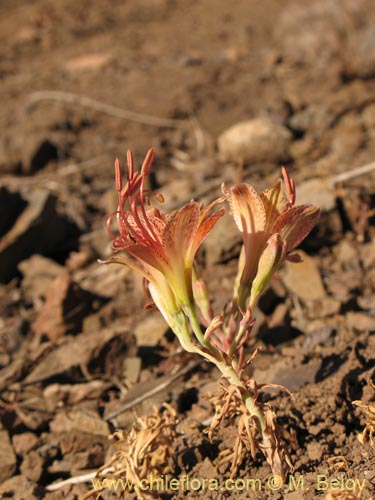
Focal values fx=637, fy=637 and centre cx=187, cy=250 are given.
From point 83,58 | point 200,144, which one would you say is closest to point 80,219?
point 200,144

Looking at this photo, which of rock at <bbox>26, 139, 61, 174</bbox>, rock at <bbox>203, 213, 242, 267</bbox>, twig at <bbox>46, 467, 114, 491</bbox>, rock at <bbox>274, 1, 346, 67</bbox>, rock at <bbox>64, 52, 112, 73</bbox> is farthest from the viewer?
rock at <bbox>64, 52, 112, 73</bbox>

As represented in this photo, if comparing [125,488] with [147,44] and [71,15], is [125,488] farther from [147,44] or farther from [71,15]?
[71,15]

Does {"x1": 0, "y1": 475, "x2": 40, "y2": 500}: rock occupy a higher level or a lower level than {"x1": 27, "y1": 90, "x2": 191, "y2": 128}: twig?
lower

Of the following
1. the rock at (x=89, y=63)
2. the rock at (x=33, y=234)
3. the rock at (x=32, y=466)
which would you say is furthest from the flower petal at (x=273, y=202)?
the rock at (x=89, y=63)

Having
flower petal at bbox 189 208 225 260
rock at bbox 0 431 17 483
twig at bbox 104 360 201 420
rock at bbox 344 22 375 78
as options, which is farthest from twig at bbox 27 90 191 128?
flower petal at bbox 189 208 225 260

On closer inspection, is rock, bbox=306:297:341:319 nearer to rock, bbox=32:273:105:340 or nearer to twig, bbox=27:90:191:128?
rock, bbox=32:273:105:340

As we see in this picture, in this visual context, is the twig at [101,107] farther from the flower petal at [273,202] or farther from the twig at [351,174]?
the flower petal at [273,202]
